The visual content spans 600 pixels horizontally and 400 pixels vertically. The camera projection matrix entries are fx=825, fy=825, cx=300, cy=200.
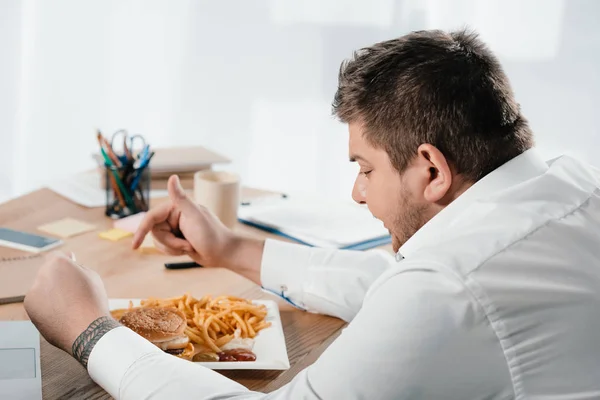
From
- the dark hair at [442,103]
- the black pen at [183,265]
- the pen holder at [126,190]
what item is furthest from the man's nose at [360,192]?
the pen holder at [126,190]

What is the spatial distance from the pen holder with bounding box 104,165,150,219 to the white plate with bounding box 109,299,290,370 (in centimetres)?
59

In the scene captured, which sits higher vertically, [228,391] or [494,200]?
[494,200]

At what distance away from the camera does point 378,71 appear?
119cm

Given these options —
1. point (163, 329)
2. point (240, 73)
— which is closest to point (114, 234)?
point (163, 329)

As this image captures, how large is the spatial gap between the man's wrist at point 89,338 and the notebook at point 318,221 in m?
0.73

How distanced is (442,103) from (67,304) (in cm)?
66

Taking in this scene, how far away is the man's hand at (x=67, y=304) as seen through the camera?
1270mm

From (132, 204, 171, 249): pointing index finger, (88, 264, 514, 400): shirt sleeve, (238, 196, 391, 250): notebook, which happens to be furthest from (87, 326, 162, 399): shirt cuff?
(238, 196, 391, 250): notebook

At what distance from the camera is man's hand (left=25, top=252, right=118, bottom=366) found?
1270 mm

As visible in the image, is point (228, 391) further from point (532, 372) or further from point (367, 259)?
point (367, 259)

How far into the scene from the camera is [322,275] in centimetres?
165

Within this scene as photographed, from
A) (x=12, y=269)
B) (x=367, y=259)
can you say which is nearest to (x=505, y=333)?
(x=367, y=259)

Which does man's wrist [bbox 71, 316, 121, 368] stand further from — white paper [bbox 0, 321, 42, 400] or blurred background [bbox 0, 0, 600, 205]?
blurred background [bbox 0, 0, 600, 205]

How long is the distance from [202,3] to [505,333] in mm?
3337
